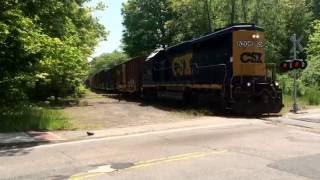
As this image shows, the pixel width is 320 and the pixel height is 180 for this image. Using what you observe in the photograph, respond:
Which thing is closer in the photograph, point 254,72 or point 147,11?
point 254,72

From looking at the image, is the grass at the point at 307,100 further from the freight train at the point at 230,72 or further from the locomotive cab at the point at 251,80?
the locomotive cab at the point at 251,80

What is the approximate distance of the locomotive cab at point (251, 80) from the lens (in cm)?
2091

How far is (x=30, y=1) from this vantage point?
21.0m

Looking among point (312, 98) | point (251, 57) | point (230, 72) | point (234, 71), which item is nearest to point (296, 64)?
point (251, 57)

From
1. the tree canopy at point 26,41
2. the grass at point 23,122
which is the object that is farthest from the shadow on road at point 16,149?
the tree canopy at point 26,41

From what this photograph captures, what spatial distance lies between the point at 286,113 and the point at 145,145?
425 inches

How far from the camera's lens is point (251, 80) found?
70.4ft

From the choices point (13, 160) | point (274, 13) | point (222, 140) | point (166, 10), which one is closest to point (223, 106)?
point (222, 140)

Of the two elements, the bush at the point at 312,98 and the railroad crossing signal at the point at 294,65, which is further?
the bush at the point at 312,98

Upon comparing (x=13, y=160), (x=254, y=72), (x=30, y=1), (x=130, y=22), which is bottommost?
(x=13, y=160)

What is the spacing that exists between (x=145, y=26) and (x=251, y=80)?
50.5 meters

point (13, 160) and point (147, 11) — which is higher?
point (147, 11)

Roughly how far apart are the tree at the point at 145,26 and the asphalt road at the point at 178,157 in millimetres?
54798

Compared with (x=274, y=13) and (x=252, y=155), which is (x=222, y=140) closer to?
(x=252, y=155)
